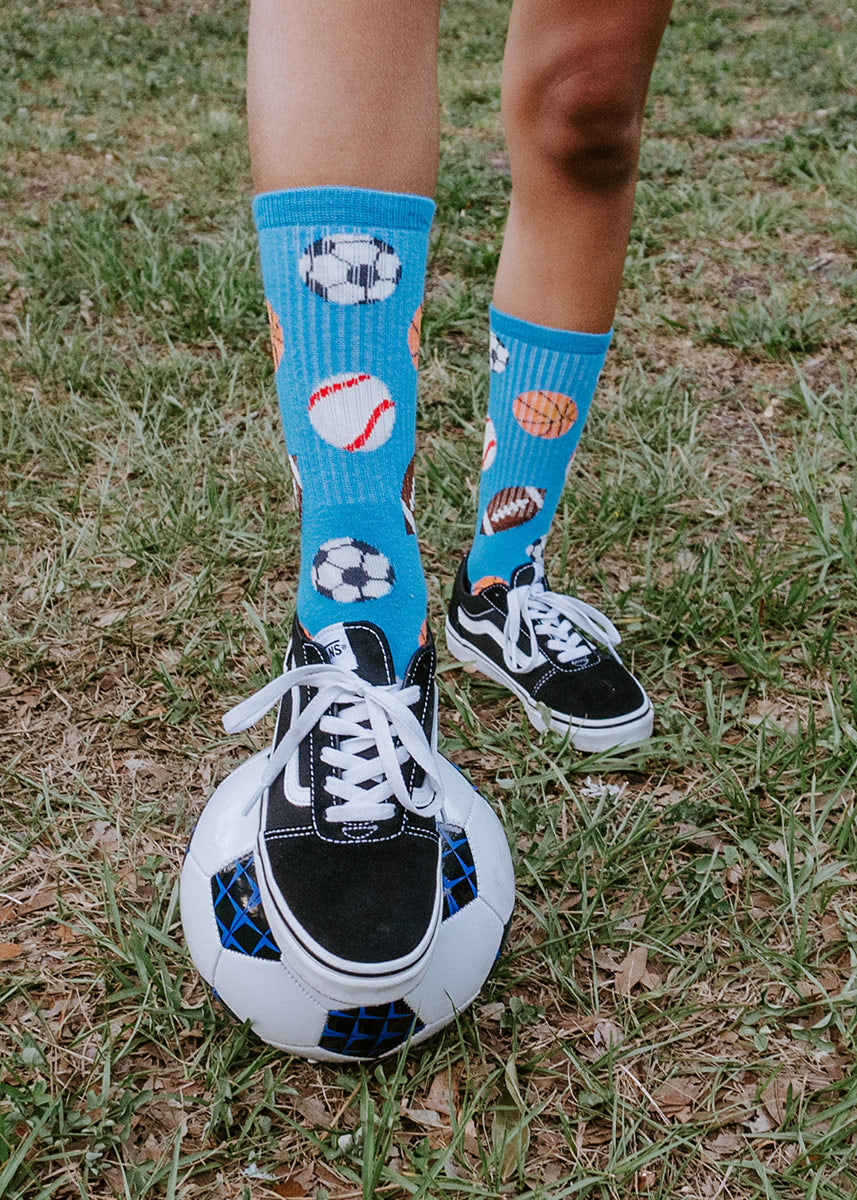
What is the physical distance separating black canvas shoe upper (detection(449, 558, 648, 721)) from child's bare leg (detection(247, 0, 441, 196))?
887 millimetres

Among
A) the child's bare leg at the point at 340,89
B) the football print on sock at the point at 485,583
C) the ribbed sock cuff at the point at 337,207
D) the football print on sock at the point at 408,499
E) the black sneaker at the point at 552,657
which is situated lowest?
the black sneaker at the point at 552,657

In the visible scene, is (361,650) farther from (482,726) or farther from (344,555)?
(482,726)

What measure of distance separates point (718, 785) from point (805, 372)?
5.55ft

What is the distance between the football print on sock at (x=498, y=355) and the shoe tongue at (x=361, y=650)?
666 millimetres

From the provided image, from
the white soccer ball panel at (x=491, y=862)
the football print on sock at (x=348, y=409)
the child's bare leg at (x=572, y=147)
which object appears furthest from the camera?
the child's bare leg at (x=572, y=147)

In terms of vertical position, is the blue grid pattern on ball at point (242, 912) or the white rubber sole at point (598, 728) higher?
the blue grid pattern on ball at point (242, 912)

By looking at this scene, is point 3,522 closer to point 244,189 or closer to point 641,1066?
point 641,1066

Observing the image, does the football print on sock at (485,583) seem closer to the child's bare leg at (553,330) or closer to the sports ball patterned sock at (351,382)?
the child's bare leg at (553,330)

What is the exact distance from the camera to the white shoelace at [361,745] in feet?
3.60

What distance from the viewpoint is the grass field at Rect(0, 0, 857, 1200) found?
1.11 metres

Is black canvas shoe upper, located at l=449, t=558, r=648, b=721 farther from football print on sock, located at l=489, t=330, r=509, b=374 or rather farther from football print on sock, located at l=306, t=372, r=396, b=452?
football print on sock, located at l=306, t=372, r=396, b=452

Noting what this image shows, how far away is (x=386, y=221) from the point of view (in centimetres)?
102

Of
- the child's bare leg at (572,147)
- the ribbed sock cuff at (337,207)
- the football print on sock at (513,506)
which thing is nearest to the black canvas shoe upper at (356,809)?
the ribbed sock cuff at (337,207)

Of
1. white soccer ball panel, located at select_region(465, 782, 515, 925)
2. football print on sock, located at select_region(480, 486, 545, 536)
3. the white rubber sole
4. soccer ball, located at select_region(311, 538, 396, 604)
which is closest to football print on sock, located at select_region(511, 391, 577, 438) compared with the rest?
football print on sock, located at select_region(480, 486, 545, 536)
